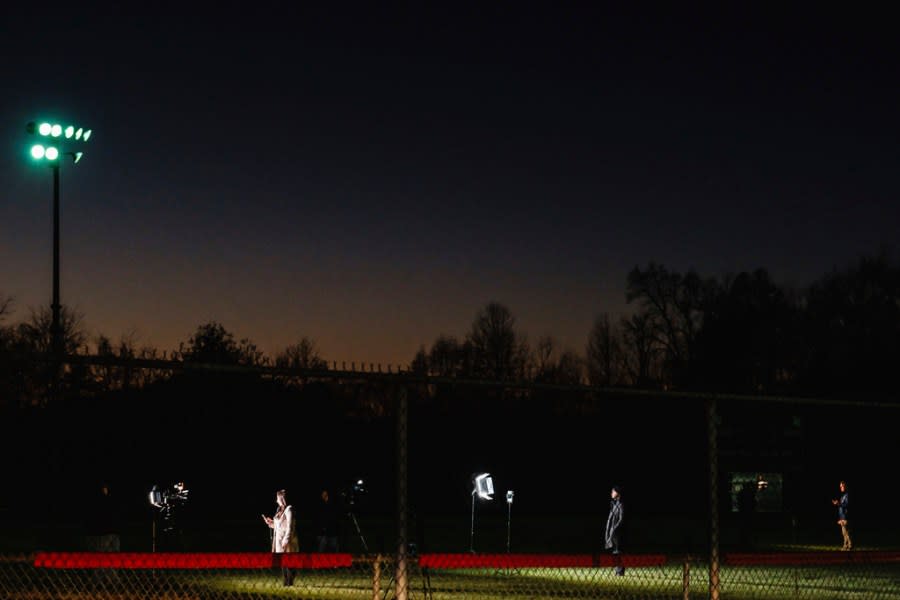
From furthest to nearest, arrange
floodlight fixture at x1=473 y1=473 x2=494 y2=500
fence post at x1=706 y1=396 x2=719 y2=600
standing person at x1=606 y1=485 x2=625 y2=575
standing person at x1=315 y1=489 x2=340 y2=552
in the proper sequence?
floodlight fixture at x1=473 y1=473 x2=494 y2=500 → standing person at x1=606 y1=485 x2=625 y2=575 → standing person at x1=315 y1=489 x2=340 y2=552 → fence post at x1=706 y1=396 x2=719 y2=600

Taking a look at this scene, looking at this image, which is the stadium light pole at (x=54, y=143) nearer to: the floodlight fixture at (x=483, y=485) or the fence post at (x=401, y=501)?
the floodlight fixture at (x=483, y=485)

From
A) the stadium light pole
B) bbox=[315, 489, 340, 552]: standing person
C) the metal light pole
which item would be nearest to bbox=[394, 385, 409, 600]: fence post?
the metal light pole

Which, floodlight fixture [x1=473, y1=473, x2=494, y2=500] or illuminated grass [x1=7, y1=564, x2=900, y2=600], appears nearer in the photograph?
illuminated grass [x1=7, y1=564, x2=900, y2=600]

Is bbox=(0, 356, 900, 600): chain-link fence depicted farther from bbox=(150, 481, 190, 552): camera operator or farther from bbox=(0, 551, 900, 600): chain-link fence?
bbox=(150, 481, 190, 552): camera operator

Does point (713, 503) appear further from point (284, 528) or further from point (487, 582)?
point (284, 528)

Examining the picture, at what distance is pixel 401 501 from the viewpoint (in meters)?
8.53

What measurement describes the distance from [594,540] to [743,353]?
35249 mm

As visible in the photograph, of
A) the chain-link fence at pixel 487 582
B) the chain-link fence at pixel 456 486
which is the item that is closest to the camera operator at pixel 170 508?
the chain-link fence at pixel 456 486

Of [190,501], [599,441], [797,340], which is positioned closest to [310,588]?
[190,501]

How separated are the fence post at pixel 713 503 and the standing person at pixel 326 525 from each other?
13547mm

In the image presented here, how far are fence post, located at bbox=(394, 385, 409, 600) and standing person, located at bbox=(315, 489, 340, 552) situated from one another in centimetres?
→ 1486

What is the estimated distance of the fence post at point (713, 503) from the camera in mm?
10195

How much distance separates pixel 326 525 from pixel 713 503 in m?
13.8

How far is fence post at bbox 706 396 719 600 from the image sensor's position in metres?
10.2
